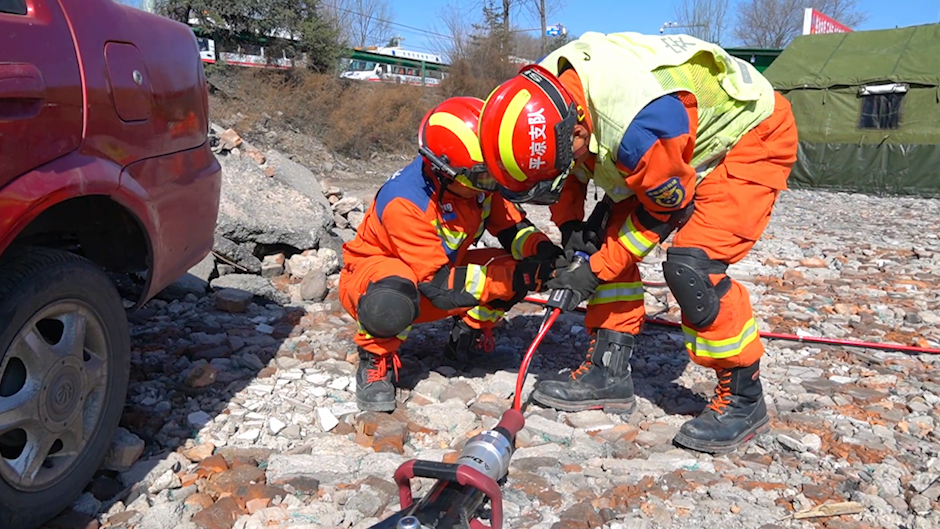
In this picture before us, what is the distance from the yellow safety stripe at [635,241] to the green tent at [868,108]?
11.9m

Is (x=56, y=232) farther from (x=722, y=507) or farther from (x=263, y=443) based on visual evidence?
(x=722, y=507)

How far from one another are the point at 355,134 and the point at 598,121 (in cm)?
1477

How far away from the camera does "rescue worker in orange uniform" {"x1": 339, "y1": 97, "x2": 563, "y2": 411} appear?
3.35 metres

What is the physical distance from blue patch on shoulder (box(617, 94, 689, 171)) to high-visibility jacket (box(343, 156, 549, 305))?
1.04 metres

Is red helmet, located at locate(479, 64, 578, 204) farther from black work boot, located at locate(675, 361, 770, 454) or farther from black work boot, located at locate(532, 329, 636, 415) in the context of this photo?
black work boot, located at locate(675, 361, 770, 454)

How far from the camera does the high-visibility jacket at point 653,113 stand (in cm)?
277

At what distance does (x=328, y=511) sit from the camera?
256 cm

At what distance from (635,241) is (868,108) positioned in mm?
12329

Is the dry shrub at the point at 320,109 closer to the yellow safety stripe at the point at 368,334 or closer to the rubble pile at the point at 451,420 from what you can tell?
the rubble pile at the point at 451,420

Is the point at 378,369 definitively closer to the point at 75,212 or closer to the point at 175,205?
the point at 175,205

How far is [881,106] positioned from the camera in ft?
43.3

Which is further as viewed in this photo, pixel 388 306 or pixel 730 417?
pixel 388 306

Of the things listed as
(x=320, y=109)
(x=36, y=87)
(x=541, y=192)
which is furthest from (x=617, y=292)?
(x=320, y=109)

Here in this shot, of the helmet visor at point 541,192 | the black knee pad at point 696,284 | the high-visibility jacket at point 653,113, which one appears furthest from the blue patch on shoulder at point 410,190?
the black knee pad at point 696,284
